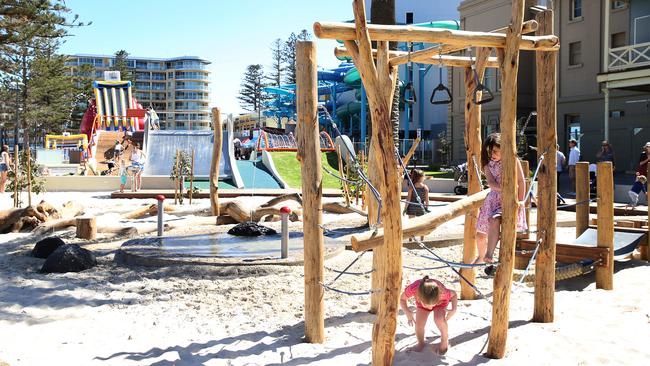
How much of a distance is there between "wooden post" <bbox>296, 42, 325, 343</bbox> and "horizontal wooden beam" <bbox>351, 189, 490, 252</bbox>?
2.55ft

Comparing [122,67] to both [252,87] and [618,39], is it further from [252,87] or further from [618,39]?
[618,39]

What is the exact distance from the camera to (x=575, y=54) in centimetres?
2677

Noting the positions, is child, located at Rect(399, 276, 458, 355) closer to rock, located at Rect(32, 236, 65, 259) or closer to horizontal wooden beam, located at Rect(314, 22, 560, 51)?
horizontal wooden beam, located at Rect(314, 22, 560, 51)

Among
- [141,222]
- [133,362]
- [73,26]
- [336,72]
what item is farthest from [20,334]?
[336,72]

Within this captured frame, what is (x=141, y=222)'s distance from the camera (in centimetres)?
1249

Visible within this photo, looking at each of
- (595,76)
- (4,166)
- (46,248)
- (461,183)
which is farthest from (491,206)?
(595,76)

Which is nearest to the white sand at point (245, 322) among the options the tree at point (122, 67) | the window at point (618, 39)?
the window at point (618, 39)

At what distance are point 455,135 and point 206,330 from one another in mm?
30278

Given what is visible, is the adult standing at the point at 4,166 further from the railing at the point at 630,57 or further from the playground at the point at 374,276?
the railing at the point at 630,57

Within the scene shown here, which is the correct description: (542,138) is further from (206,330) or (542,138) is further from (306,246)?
(206,330)

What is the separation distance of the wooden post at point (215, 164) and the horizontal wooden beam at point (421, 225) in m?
8.19

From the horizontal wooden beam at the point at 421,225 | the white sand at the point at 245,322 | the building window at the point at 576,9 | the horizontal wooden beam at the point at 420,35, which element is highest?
the building window at the point at 576,9

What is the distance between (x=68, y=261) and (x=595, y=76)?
23.8 meters

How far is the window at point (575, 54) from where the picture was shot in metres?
26.4
